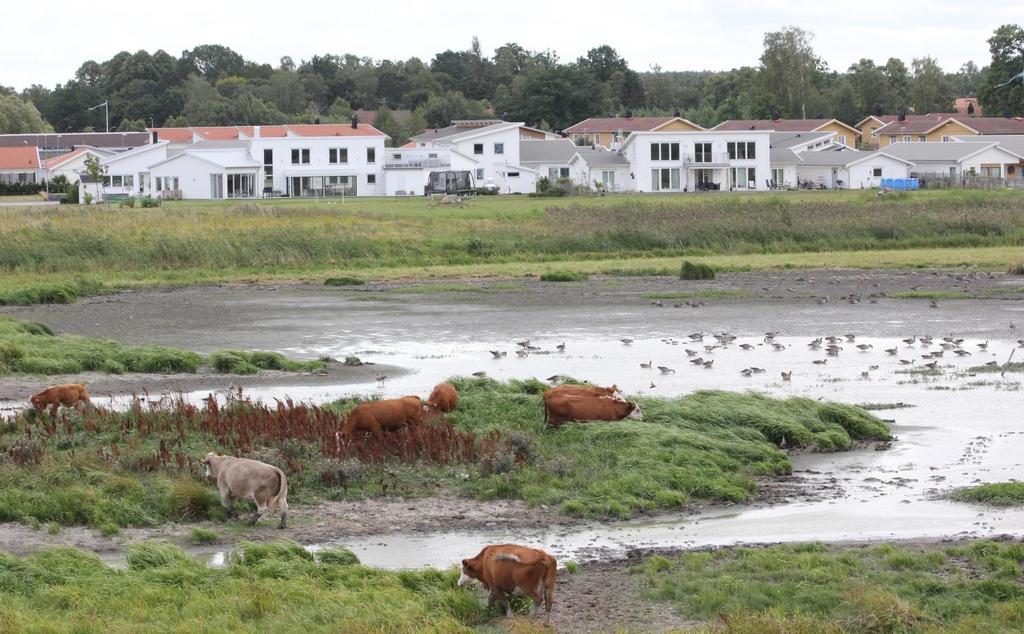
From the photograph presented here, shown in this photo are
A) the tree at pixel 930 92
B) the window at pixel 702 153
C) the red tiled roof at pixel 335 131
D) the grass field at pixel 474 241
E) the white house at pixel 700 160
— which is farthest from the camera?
the tree at pixel 930 92

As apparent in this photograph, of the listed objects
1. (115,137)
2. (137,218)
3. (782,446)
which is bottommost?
(782,446)

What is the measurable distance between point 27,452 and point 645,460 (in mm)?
7433

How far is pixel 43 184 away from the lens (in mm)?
104312

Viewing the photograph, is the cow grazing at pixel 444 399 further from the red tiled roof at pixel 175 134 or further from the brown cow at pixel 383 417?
the red tiled roof at pixel 175 134

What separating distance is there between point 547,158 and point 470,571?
92.2 meters

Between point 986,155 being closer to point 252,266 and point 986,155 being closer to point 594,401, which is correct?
point 252,266

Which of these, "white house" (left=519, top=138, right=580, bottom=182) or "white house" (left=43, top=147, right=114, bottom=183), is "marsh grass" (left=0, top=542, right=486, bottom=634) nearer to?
"white house" (left=519, top=138, right=580, bottom=182)

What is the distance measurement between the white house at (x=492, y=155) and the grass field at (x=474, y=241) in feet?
102

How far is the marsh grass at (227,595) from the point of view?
36.1 ft

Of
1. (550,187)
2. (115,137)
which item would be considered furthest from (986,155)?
(115,137)

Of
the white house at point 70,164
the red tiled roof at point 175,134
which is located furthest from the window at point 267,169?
the red tiled roof at point 175,134

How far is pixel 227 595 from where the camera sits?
11.7 m

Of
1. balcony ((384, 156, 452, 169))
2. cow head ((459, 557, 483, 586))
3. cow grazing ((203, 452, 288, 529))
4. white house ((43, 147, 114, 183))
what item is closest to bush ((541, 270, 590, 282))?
cow grazing ((203, 452, 288, 529))

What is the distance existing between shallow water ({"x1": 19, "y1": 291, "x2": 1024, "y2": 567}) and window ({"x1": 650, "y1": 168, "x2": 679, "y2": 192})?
192 feet
